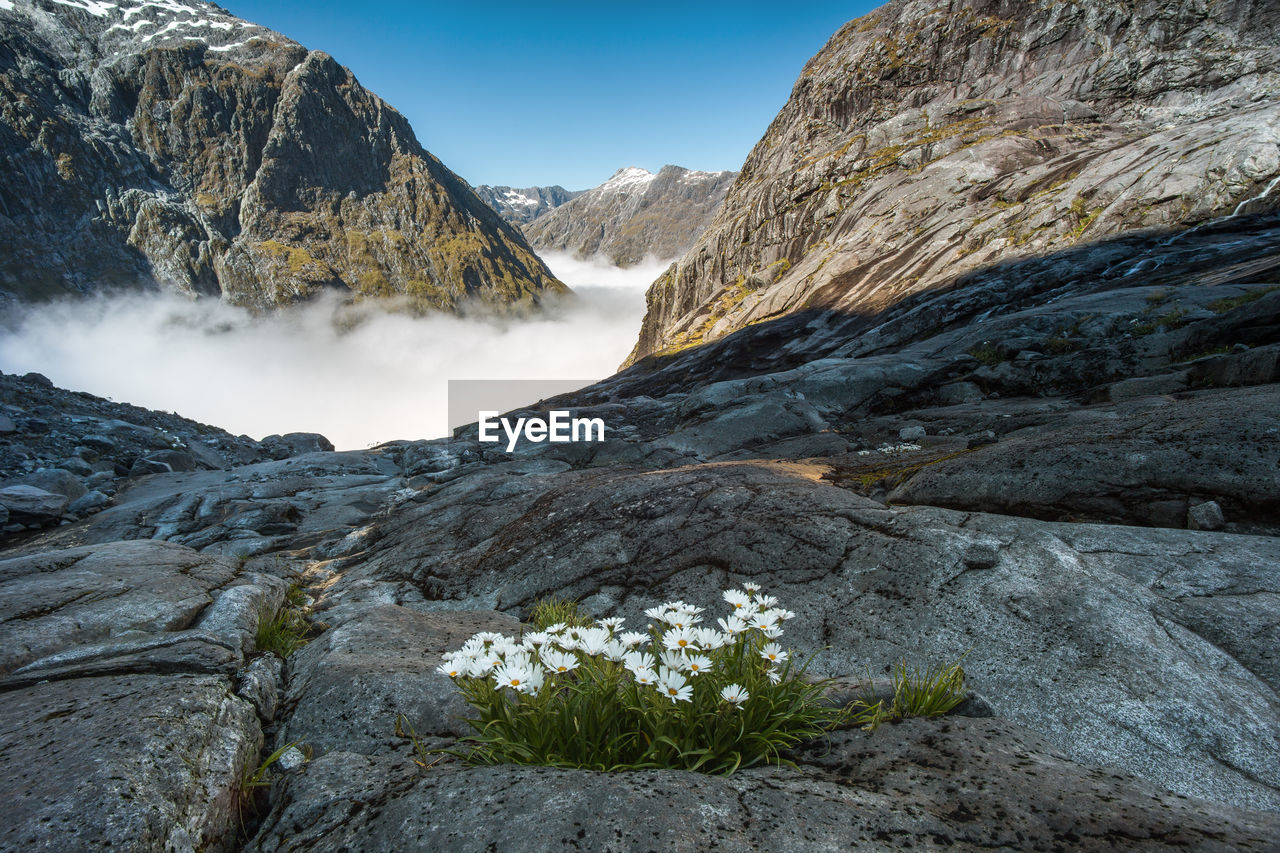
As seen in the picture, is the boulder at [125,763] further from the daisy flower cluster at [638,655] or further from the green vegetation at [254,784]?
the daisy flower cluster at [638,655]

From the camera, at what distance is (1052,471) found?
292 inches

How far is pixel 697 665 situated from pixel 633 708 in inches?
16.1

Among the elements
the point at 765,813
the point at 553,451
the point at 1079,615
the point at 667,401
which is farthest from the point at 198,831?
the point at 667,401

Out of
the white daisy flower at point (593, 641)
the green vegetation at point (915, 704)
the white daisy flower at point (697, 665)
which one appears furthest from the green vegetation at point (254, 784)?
the green vegetation at point (915, 704)

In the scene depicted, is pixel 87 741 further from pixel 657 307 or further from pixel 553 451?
pixel 657 307

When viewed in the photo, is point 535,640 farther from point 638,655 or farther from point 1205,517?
point 1205,517

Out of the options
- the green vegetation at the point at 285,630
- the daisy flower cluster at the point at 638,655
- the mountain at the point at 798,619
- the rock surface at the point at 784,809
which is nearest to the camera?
the rock surface at the point at 784,809

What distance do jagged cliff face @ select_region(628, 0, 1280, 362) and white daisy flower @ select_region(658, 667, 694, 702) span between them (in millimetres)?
39604

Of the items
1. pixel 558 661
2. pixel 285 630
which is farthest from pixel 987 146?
pixel 285 630

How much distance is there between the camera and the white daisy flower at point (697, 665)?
2.83m

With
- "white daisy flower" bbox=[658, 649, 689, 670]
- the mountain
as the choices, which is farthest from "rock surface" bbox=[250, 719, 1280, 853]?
Result: "white daisy flower" bbox=[658, 649, 689, 670]

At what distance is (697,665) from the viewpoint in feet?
9.42

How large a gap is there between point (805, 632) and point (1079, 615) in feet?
8.07

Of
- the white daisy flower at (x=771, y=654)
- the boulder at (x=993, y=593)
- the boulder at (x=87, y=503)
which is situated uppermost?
the white daisy flower at (x=771, y=654)
